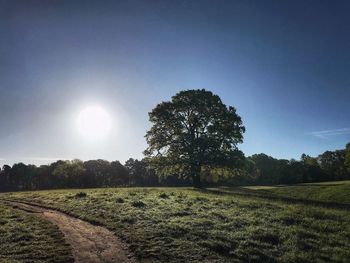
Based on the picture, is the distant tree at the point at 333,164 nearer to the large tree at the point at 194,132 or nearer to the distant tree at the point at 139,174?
the distant tree at the point at 139,174

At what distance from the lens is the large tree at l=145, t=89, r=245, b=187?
53.0 metres

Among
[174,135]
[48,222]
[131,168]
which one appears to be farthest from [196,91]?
[131,168]

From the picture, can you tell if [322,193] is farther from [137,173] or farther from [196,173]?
[137,173]

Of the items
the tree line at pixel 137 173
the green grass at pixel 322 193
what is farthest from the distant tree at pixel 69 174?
the green grass at pixel 322 193

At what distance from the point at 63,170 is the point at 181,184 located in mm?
42480

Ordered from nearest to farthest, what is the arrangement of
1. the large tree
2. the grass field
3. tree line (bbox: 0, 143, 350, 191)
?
the grass field → the large tree → tree line (bbox: 0, 143, 350, 191)

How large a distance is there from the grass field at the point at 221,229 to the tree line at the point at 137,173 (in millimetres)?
76747

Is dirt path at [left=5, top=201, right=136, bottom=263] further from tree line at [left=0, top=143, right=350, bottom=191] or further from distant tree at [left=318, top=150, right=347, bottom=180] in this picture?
distant tree at [left=318, top=150, right=347, bottom=180]

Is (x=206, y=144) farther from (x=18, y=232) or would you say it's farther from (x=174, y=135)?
(x=18, y=232)

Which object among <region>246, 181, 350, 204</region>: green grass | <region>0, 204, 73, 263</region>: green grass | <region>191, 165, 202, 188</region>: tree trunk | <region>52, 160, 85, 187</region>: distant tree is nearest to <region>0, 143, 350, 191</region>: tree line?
<region>52, 160, 85, 187</region>: distant tree

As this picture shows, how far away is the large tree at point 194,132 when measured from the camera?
53031 mm

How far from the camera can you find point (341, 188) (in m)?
44.1

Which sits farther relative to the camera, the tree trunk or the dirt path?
the tree trunk

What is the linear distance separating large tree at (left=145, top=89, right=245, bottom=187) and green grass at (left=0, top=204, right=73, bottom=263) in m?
31.3
